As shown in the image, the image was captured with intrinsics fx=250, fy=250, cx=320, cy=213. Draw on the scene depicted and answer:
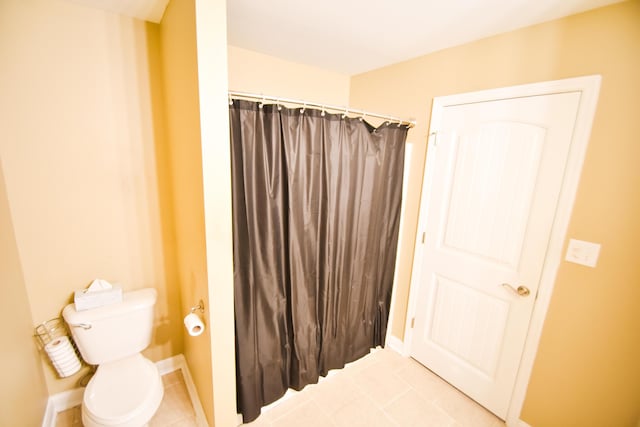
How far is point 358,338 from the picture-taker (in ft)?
6.58

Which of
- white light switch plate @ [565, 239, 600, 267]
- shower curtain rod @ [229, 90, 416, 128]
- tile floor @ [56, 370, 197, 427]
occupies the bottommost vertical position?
tile floor @ [56, 370, 197, 427]

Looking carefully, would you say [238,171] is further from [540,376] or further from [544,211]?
[540,376]

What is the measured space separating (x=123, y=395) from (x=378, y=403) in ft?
4.97

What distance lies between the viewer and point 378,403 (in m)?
1.70

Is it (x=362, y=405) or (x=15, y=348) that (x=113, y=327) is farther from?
(x=362, y=405)

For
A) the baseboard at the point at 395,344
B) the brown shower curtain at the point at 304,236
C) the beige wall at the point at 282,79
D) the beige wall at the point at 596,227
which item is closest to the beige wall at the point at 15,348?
the brown shower curtain at the point at 304,236

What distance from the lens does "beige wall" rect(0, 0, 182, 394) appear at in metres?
1.24

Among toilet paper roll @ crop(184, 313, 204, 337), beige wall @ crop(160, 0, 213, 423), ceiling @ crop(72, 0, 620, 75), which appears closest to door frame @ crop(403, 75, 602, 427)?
ceiling @ crop(72, 0, 620, 75)

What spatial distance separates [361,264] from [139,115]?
5.72 feet

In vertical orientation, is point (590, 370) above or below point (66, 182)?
below

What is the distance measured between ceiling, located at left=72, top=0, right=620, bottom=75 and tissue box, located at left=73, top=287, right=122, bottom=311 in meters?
1.54

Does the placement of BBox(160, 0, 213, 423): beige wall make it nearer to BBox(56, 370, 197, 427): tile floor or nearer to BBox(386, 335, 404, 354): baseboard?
BBox(56, 370, 197, 427): tile floor

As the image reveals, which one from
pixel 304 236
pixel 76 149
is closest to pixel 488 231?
pixel 304 236

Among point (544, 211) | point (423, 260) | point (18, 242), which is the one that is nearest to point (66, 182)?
point (18, 242)
